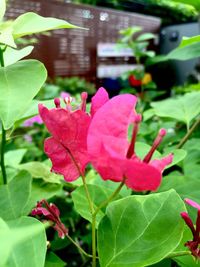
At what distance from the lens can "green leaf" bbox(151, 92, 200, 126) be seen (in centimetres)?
62

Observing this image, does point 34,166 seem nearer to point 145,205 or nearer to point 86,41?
point 145,205

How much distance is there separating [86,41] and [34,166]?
474 centimetres

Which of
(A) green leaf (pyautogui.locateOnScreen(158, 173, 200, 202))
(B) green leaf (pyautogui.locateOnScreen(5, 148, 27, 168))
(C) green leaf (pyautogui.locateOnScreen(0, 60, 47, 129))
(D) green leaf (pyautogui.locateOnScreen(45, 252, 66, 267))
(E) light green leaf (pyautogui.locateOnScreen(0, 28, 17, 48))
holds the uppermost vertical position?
(E) light green leaf (pyautogui.locateOnScreen(0, 28, 17, 48))

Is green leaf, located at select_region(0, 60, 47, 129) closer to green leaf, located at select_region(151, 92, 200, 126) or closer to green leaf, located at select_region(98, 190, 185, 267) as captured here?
green leaf, located at select_region(98, 190, 185, 267)

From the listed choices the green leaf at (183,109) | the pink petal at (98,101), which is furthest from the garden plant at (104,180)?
the green leaf at (183,109)

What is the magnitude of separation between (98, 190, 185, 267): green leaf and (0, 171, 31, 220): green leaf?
4.0 inches

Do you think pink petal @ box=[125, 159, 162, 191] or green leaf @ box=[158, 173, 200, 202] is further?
green leaf @ box=[158, 173, 200, 202]

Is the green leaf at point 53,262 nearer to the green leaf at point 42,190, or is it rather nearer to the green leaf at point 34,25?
the green leaf at point 42,190

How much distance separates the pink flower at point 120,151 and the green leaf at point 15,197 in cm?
14

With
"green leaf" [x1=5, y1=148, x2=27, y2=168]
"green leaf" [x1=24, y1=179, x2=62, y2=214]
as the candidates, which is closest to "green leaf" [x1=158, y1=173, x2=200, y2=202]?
"green leaf" [x1=24, y1=179, x2=62, y2=214]

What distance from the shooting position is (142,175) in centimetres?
27

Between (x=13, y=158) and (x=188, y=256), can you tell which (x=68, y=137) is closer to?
(x=188, y=256)

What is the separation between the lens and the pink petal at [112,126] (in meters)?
0.29

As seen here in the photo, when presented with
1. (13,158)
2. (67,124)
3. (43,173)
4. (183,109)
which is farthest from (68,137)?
(13,158)
